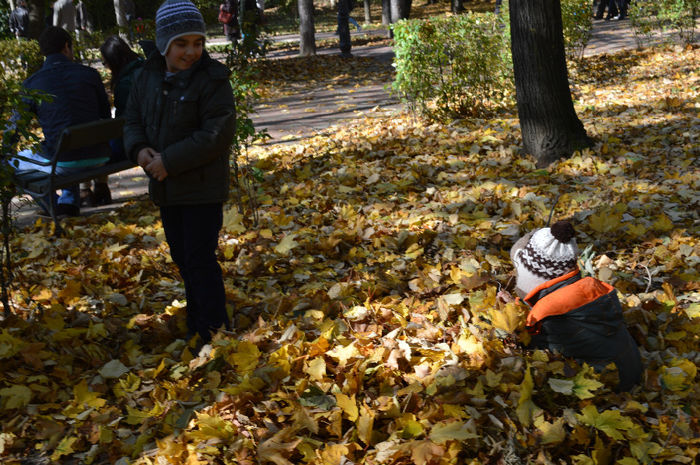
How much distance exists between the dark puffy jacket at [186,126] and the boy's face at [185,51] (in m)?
0.04

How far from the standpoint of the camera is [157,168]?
266 cm

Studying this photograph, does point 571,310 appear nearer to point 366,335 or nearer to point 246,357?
point 366,335

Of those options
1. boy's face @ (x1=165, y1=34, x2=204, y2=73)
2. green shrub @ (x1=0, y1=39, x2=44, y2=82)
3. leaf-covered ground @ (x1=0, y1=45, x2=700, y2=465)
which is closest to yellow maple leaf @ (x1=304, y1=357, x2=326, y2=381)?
leaf-covered ground @ (x1=0, y1=45, x2=700, y2=465)

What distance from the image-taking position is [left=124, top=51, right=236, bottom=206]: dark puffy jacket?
2.64 metres

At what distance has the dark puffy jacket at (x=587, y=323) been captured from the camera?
2.56m

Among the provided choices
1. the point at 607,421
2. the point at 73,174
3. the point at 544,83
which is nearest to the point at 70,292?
the point at 73,174

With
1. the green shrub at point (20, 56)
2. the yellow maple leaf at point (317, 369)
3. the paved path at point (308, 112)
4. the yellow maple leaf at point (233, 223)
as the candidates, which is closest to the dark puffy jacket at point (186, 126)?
the yellow maple leaf at point (317, 369)

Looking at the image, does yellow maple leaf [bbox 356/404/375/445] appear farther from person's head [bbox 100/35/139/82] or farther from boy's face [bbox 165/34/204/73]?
person's head [bbox 100/35/139/82]

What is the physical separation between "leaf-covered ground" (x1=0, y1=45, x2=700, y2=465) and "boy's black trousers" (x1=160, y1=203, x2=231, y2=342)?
0.15 meters

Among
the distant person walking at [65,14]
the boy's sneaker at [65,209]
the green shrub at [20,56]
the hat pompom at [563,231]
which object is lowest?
the boy's sneaker at [65,209]

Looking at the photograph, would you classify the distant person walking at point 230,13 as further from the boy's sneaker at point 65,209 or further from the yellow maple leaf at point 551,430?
the yellow maple leaf at point 551,430

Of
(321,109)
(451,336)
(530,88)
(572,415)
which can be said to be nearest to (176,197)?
(451,336)

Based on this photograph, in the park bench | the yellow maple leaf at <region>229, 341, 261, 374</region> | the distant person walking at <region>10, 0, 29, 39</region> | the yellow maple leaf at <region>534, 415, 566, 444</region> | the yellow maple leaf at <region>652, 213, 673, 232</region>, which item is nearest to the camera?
the yellow maple leaf at <region>534, 415, 566, 444</region>

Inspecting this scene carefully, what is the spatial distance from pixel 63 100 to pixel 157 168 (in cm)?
303
